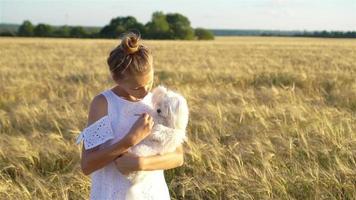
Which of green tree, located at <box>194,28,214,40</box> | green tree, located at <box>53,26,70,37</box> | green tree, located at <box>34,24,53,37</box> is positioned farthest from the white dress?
green tree, located at <box>194,28,214,40</box>

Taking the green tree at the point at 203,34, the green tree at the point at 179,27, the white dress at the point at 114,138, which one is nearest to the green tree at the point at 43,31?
the green tree at the point at 179,27

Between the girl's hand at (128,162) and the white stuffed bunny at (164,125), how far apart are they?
0.03 m

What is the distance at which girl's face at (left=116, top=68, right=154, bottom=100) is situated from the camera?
1.86 metres

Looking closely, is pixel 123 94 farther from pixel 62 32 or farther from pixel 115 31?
pixel 62 32

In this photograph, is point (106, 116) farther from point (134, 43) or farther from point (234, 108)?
point (234, 108)

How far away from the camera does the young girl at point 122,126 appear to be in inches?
71.8

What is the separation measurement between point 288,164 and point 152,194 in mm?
1882

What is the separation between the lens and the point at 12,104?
22.5ft

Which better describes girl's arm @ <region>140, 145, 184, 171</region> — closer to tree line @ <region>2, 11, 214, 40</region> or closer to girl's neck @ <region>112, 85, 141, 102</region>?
girl's neck @ <region>112, 85, 141, 102</region>

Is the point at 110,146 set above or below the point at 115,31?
above

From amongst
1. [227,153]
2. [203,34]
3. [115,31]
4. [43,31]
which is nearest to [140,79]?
[227,153]

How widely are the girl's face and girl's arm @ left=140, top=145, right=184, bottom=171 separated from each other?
21 centimetres

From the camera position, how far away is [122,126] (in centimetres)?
190

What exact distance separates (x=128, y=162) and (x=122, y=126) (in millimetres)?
129
